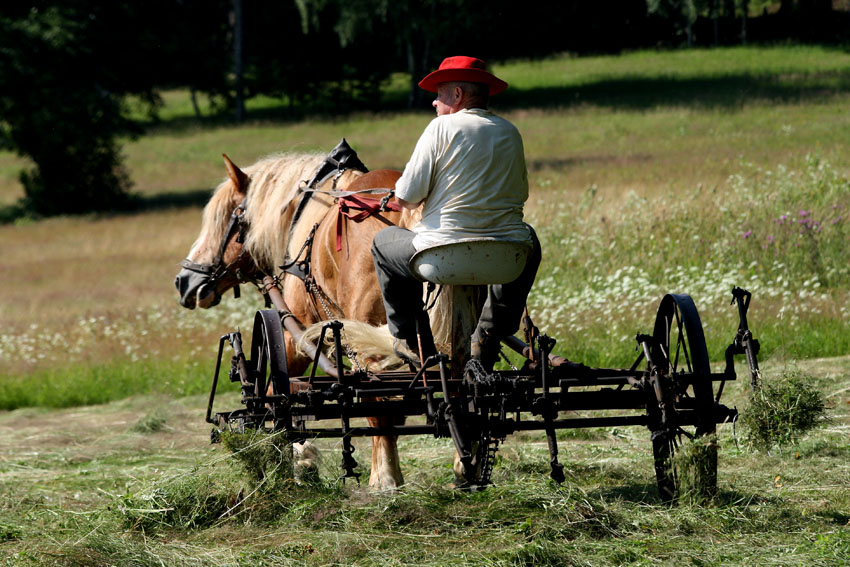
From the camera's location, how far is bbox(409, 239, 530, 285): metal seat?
5.02m

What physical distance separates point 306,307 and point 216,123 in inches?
1778

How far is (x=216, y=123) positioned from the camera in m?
50.3

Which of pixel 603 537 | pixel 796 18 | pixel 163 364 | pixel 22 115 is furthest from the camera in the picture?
pixel 796 18

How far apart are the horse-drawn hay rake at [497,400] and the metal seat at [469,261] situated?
40cm

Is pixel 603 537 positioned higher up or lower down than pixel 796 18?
lower down

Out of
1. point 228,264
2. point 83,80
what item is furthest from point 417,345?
point 83,80

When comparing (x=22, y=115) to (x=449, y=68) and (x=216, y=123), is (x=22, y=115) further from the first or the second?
(x=449, y=68)

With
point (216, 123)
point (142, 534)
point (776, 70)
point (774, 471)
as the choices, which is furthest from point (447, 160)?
point (216, 123)

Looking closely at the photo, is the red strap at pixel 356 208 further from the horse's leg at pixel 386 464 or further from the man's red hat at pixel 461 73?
the horse's leg at pixel 386 464

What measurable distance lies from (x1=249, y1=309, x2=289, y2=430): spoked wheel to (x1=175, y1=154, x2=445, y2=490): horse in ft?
1.82

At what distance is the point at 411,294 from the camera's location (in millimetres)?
5398

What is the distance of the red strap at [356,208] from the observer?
6.01 metres

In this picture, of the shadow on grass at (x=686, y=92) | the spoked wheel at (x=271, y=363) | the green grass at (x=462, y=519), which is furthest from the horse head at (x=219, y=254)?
the shadow on grass at (x=686, y=92)

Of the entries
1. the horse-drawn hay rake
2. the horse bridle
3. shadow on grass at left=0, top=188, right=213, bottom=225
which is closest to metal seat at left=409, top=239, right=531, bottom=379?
the horse-drawn hay rake
